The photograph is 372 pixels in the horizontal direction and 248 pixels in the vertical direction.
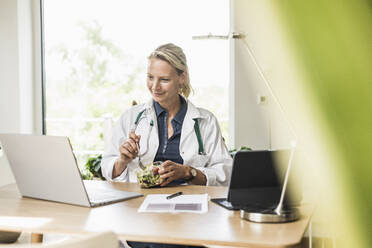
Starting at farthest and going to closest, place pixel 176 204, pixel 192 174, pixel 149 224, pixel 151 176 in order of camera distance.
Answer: pixel 192 174, pixel 151 176, pixel 176 204, pixel 149 224

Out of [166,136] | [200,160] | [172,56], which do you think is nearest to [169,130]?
[166,136]

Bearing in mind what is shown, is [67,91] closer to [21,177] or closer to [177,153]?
[177,153]

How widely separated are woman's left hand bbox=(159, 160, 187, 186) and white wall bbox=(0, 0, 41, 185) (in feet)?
8.78

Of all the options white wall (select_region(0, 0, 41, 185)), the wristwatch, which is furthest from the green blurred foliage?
white wall (select_region(0, 0, 41, 185))

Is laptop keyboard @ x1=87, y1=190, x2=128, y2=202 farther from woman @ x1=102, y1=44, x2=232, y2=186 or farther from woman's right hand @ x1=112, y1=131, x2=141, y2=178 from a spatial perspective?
woman @ x1=102, y1=44, x2=232, y2=186

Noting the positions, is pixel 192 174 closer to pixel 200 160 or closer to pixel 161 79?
pixel 200 160

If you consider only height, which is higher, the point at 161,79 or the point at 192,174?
the point at 161,79

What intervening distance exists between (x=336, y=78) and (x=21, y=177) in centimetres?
151

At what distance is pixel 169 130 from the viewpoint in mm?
2117

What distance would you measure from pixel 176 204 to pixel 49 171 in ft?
1.41

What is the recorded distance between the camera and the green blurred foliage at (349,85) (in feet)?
0.77

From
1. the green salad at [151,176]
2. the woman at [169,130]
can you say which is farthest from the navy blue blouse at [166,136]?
the green salad at [151,176]

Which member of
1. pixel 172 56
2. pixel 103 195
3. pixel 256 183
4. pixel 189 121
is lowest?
pixel 103 195

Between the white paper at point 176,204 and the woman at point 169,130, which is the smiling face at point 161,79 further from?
the white paper at point 176,204
